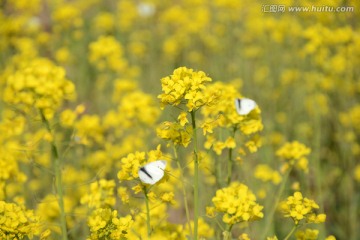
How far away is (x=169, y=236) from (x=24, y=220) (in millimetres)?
727

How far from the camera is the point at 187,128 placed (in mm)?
2055

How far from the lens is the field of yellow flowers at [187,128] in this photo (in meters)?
2.04

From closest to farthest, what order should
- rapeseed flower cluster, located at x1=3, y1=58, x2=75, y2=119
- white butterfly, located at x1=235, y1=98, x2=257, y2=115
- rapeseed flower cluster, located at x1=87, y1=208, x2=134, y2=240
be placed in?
rapeseed flower cluster, located at x1=3, y1=58, x2=75, y2=119 → rapeseed flower cluster, located at x1=87, y1=208, x2=134, y2=240 → white butterfly, located at x1=235, y1=98, x2=257, y2=115

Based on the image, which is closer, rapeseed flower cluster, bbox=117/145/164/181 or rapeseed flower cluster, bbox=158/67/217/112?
rapeseed flower cluster, bbox=158/67/217/112

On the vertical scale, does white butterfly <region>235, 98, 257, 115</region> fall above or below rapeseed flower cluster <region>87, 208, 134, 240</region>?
above

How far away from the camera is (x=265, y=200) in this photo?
400 cm

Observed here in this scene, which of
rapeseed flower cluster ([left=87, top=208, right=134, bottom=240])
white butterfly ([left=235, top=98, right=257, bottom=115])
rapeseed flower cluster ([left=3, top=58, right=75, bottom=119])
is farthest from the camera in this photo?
white butterfly ([left=235, top=98, right=257, bottom=115])

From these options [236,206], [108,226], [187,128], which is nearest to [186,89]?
[187,128]

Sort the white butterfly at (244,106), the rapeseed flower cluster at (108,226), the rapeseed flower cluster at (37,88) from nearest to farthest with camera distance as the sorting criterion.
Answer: the rapeseed flower cluster at (37,88) < the rapeseed flower cluster at (108,226) < the white butterfly at (244,106)

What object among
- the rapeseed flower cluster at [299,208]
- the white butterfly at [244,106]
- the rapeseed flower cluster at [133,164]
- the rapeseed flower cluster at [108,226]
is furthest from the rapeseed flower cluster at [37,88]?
the rapeseed flower cluster at [299,208]

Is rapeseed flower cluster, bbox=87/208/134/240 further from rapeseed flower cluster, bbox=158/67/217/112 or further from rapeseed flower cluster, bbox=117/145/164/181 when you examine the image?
rapeseed flower cluster, bbox=158/67/217/112

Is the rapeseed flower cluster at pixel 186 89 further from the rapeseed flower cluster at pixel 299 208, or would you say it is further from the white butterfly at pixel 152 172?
the rapeseed flower cluster at pixel 299 208

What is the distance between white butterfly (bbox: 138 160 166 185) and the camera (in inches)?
75.0

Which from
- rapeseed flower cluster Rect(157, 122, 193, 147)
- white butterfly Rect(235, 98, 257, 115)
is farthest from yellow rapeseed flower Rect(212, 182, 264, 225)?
white butterfly Rect(235, 98, 257, 115)
